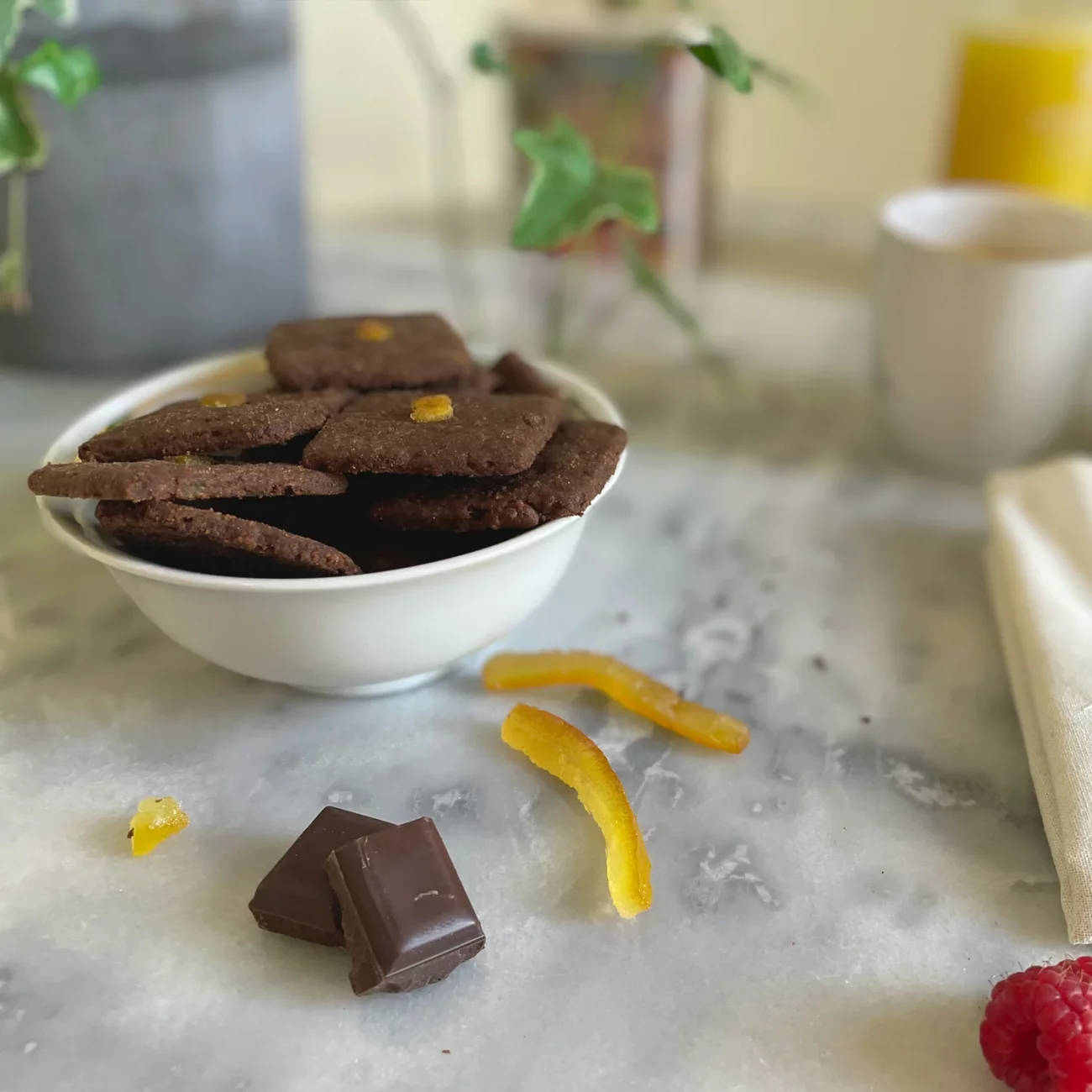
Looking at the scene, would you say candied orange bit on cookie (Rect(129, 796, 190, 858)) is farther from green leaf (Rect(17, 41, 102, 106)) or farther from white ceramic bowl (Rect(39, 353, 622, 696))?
green leaf (Rect(17, 41, 102, 106))

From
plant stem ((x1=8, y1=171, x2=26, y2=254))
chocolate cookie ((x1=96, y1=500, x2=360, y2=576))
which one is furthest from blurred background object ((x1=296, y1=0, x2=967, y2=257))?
chocolate cookie ((x1=96, y1=500, x2=360, y2=576))

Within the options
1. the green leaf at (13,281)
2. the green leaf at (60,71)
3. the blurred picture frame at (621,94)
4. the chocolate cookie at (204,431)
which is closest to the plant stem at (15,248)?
the green leaf at (13,281)

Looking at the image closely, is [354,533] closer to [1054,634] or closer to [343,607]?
[343,607]

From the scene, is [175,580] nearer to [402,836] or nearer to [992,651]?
[402,836]

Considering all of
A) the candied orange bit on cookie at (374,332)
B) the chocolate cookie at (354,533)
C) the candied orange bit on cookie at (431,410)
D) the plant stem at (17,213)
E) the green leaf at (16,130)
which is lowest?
the chocolate cookie at (354,533)

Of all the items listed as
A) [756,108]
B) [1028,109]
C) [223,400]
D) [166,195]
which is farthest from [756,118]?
[223,400]

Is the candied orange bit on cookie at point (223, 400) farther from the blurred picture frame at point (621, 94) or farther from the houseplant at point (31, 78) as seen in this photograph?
the blurred picture frame at point (621, 94)
